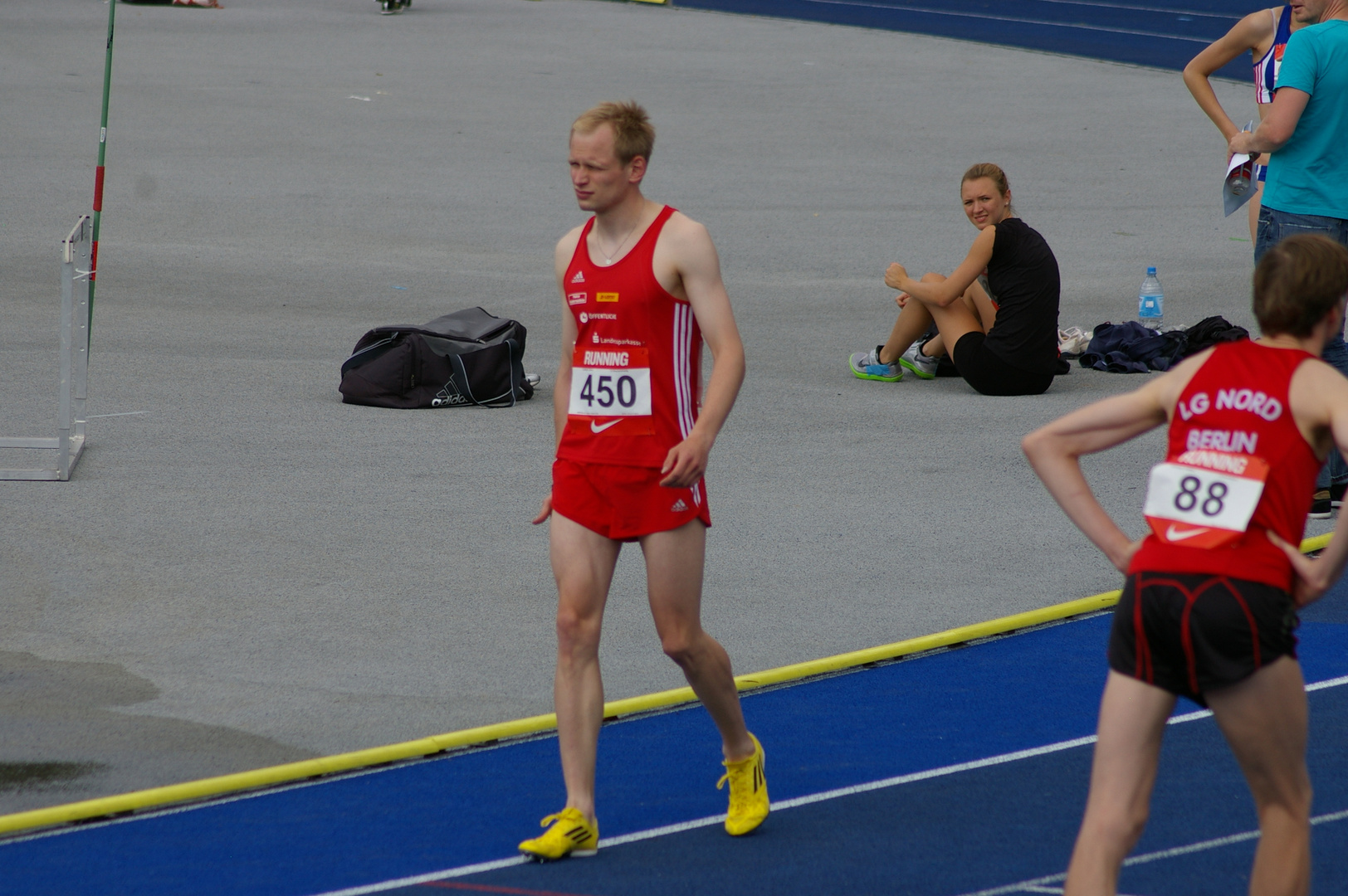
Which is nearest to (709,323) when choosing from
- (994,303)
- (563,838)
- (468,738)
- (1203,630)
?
(563,838)

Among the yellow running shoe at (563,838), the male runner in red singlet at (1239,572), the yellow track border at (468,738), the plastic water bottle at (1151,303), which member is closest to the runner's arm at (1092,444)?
the male runner in red singlet at (1239,572)

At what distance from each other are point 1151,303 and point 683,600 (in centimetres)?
809

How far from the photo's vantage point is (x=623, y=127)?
14.0 ft

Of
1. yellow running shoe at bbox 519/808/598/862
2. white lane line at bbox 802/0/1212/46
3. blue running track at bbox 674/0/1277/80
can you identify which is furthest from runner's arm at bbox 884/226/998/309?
white lane line at bbox 802/0/1212/46

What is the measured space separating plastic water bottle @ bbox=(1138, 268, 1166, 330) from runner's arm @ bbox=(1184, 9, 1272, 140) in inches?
115

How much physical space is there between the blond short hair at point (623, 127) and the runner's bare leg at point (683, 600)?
3.33 feet

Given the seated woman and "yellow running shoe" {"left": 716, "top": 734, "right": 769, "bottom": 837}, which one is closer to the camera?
"yellow running shoe" {"left": 716, "top": 734, "right": 769, "bottom": 837}

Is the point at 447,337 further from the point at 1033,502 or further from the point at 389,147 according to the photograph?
the point at 389,147

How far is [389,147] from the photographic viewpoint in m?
19.2

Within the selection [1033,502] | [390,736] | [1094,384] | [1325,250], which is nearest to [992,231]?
[1094,384]

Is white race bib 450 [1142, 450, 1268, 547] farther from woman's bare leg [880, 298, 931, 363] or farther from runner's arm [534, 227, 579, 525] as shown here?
woman's bare leg [880, 298, 931, 363]

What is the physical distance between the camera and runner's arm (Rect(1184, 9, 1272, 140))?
8008mm

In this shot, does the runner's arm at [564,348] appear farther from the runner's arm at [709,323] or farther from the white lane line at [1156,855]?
the white lane line at [1156,855]

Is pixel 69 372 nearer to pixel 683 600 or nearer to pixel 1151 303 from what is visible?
pixel 683 600
